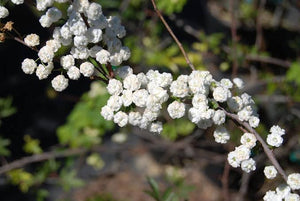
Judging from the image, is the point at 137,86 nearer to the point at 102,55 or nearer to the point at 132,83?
the point at 132,83

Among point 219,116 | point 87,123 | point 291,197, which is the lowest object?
point 291,197

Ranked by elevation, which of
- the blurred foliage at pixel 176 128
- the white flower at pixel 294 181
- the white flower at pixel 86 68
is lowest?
the white flower at pixel 294 181

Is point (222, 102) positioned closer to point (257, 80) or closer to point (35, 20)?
point (257, 80)

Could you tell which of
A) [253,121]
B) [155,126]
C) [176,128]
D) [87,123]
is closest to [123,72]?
[155,126]

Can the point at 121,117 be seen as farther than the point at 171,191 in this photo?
No

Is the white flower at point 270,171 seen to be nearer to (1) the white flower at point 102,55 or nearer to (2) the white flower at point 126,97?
(2) the white flower at point 126,97

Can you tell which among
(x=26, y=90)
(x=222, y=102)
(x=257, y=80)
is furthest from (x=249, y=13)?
(x=222, y=102)

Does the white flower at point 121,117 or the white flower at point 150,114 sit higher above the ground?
the white flower at point 150,114

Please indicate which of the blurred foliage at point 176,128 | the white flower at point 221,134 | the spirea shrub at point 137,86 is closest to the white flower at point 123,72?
the spirea shrub at point 137,86
